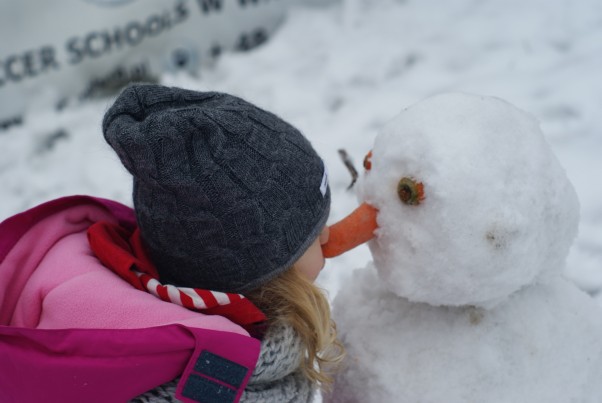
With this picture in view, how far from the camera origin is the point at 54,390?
72cm

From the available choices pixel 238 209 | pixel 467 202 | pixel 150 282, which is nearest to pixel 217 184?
pixel 238 209

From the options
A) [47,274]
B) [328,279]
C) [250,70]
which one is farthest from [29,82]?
[47,274]

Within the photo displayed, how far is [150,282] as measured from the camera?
33.0 inches

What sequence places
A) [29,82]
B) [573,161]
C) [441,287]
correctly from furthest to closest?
1. [29,82]
2. [573,161]
3. [441,287]

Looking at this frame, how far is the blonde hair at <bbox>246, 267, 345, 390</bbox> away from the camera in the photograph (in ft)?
2.78

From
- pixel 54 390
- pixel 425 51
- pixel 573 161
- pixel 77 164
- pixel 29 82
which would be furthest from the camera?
pixel 425 51

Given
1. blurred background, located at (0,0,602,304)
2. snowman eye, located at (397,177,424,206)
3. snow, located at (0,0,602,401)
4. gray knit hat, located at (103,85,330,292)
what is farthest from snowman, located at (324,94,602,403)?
blurred background, located at (0,0,602,304)

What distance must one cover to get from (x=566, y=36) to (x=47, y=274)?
6.16 feet

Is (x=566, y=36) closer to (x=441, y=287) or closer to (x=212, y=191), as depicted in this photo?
(x=441, y=287)

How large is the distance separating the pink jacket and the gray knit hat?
7cm

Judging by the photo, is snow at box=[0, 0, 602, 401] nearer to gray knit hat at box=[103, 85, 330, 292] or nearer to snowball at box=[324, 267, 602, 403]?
snowball at box=[324, 267, 602, 403]

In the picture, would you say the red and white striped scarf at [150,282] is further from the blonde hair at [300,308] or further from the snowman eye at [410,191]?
the snowman eye at [410,191]

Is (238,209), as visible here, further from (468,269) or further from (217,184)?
(468,269)

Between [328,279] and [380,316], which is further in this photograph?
[328,279]
